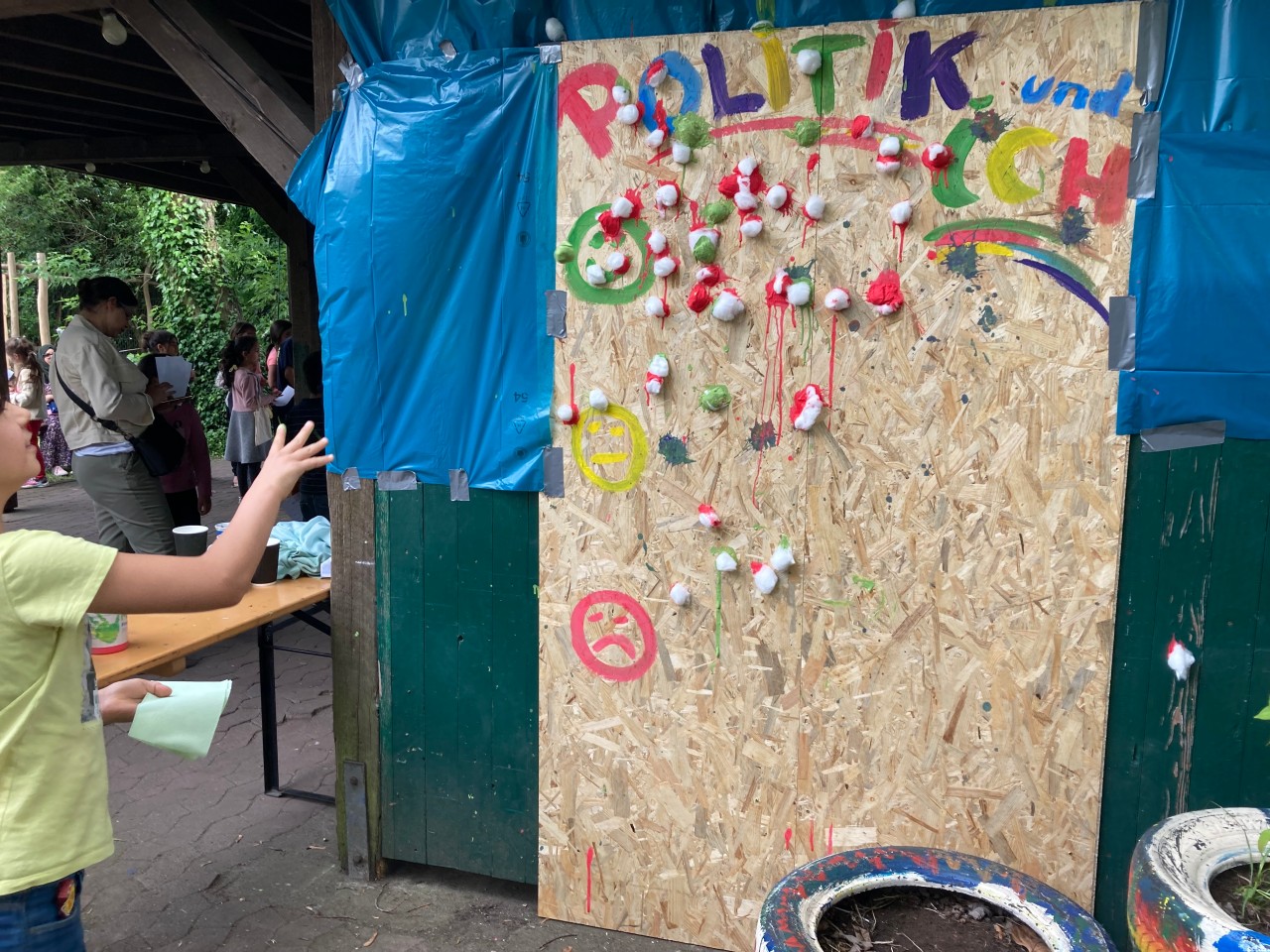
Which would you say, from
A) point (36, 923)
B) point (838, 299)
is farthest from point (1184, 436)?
point (36, 923)

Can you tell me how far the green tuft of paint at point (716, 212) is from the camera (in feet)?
8.75

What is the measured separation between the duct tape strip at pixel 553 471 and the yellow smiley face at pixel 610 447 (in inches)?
2.2

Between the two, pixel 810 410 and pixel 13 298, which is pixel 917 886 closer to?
pixel 810 410

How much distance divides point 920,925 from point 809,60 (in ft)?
7.15

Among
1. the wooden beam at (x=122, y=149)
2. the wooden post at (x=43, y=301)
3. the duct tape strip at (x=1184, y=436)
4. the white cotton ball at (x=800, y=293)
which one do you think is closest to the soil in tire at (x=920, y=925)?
the duct tape strip at (x=1184, y=436)

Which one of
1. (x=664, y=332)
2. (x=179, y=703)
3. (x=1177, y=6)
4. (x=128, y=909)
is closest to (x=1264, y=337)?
(x=1177, y=6)

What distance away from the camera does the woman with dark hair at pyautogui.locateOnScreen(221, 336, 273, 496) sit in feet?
25.9

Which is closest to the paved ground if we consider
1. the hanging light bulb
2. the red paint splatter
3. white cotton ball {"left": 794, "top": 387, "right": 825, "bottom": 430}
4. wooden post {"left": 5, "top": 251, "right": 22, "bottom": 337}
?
the red paint splatter

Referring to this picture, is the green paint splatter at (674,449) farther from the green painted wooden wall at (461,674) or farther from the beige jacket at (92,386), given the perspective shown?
the beige jacket at (92,386)

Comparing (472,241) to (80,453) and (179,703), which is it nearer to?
(179,703)

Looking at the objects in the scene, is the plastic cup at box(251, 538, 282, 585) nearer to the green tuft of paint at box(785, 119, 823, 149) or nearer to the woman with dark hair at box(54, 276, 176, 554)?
the woman with dark hair at box(54, 276, 176, 554)

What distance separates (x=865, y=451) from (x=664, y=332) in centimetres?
69

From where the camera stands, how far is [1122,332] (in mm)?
2457

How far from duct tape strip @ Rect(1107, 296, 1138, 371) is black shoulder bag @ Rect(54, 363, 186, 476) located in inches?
172
